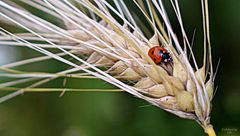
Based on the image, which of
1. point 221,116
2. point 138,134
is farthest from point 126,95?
point 221,116

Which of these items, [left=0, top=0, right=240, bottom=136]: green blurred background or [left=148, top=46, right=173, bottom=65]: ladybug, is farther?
[left=0, top=0, right=240, bottom=136]: green blurred background

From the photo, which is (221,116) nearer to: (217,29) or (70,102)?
(217,29)

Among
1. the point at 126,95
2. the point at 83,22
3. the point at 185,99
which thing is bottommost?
the point at 126,95

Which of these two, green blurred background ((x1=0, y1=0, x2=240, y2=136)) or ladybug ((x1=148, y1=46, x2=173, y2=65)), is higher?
ladybug ((x1=148, y1=46, x2=173, y2=65))

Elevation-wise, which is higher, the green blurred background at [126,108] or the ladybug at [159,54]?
the ladybug at [159,54]

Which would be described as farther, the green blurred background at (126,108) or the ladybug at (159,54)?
A: the green blurred background at (126,108)
